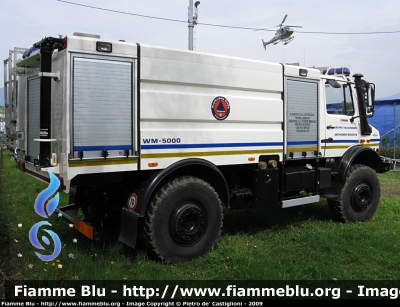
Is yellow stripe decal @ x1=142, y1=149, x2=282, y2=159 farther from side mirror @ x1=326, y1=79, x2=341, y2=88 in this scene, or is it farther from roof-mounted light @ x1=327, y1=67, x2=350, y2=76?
roof-mounted light @ x1=327, y1=67, x2=350, y2=76

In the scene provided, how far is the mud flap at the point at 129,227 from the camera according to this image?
4.32m

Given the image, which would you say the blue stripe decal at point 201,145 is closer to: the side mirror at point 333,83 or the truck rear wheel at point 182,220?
the truck rear wheel at point 182,220

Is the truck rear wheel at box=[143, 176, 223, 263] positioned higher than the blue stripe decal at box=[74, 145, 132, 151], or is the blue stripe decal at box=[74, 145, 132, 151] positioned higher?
the blue stripe decal at box=[74, 145, 132, 151]

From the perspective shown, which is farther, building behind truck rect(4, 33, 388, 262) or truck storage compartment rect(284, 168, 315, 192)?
truck storage compartment rect(284, 168, 315, 192)

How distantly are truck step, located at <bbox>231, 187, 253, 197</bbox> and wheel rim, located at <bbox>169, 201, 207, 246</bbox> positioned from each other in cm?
74

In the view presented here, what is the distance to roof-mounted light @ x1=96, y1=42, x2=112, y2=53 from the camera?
13.6ft

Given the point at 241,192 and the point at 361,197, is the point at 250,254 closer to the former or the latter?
the point at 241,192

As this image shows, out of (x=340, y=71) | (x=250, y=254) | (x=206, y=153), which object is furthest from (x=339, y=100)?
(x=250, y=254)

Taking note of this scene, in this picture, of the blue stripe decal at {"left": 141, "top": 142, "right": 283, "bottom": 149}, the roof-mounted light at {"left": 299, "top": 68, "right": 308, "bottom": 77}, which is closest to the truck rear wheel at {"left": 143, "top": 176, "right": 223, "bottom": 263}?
the blue stripe decal at {"left": 141, "top": 142, "right": 283, "bottom": 149}

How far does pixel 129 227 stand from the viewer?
438 cm

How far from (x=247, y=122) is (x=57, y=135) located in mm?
2553

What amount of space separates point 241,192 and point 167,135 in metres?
1.51
